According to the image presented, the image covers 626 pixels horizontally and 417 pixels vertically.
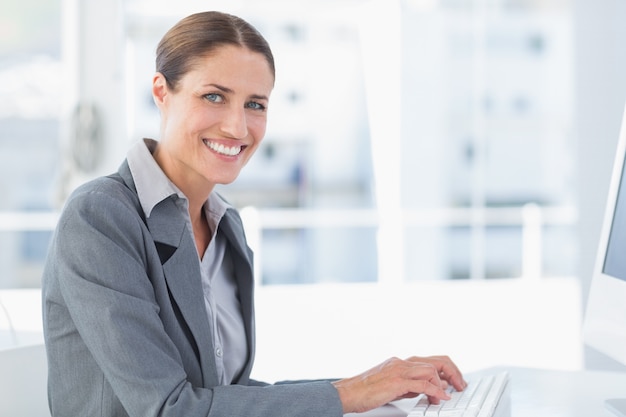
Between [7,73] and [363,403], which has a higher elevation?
[7,73]

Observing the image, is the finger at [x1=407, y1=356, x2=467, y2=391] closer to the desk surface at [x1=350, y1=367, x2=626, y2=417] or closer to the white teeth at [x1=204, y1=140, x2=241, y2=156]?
the desk surface at [x1=350, y1=367, x2=626, y2=417]

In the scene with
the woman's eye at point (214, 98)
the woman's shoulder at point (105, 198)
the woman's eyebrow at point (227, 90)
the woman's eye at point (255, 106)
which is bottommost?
the woman's shoulder at point (105, 198)

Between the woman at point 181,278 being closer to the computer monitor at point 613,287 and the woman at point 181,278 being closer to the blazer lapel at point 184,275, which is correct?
the blazer lapel at point 184,275

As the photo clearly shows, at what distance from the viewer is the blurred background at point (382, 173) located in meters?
5.41

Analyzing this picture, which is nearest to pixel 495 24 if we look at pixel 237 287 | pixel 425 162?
pixel 425 162

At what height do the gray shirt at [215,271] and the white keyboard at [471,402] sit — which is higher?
the gray shirt at [215,271]

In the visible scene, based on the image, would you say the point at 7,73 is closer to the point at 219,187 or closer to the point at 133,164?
the point at 219,187

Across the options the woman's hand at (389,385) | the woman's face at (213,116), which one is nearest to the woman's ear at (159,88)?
the woman's face at (213,116)

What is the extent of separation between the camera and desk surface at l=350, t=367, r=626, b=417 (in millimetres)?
1518

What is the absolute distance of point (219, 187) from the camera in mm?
7160

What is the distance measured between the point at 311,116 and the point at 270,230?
97 centimetres

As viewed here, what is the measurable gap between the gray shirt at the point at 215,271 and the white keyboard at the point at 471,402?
350 mm

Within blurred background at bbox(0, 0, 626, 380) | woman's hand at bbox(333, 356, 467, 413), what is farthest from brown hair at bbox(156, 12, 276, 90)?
blurred background at bbox(0, 0, 626, 380)

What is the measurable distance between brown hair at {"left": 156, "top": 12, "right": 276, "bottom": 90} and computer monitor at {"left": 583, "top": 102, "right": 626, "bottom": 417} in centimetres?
64
